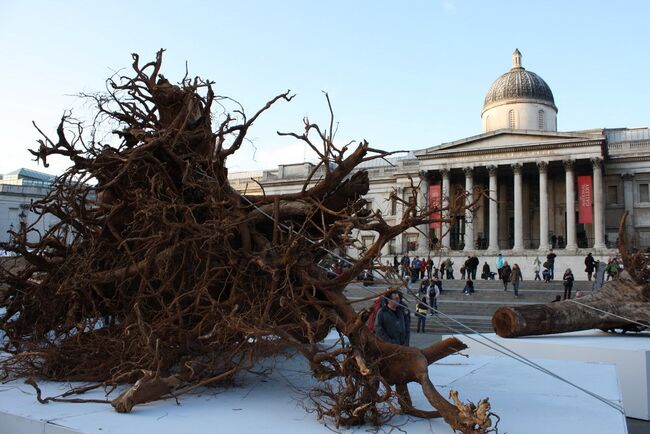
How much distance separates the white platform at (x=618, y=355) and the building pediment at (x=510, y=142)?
36312mm

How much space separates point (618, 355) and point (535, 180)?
139 feet

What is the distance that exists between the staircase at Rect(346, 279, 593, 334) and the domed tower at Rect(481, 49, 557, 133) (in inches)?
886

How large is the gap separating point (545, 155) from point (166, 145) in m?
41.0

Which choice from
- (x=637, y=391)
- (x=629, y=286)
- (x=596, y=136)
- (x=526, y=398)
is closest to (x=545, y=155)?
(x=596, y=136)

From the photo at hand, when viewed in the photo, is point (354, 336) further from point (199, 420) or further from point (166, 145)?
point (166, 145)

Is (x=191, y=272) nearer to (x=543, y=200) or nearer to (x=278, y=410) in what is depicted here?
(x=278, y=410)

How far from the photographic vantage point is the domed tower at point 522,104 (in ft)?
155

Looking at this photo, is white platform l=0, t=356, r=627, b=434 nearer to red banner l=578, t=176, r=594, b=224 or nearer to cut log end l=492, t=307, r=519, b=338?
cut log end l=492, t=307, r=519, b=338

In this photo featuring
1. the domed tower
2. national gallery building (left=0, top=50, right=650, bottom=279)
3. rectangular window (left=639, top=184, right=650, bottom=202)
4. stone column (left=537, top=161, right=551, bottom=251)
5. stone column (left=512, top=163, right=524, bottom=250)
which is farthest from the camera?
the domed tower

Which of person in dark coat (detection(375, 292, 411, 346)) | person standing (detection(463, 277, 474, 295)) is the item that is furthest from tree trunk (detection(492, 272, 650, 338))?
person standing (detection(463, 277, 474, 295))

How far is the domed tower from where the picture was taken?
155ft

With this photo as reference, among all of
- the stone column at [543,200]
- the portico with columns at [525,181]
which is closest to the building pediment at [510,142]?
the portico with columns at [525,181]

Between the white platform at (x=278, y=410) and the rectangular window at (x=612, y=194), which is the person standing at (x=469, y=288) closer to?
the white platform at (x=278, y=410)

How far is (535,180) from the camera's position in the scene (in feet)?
151
